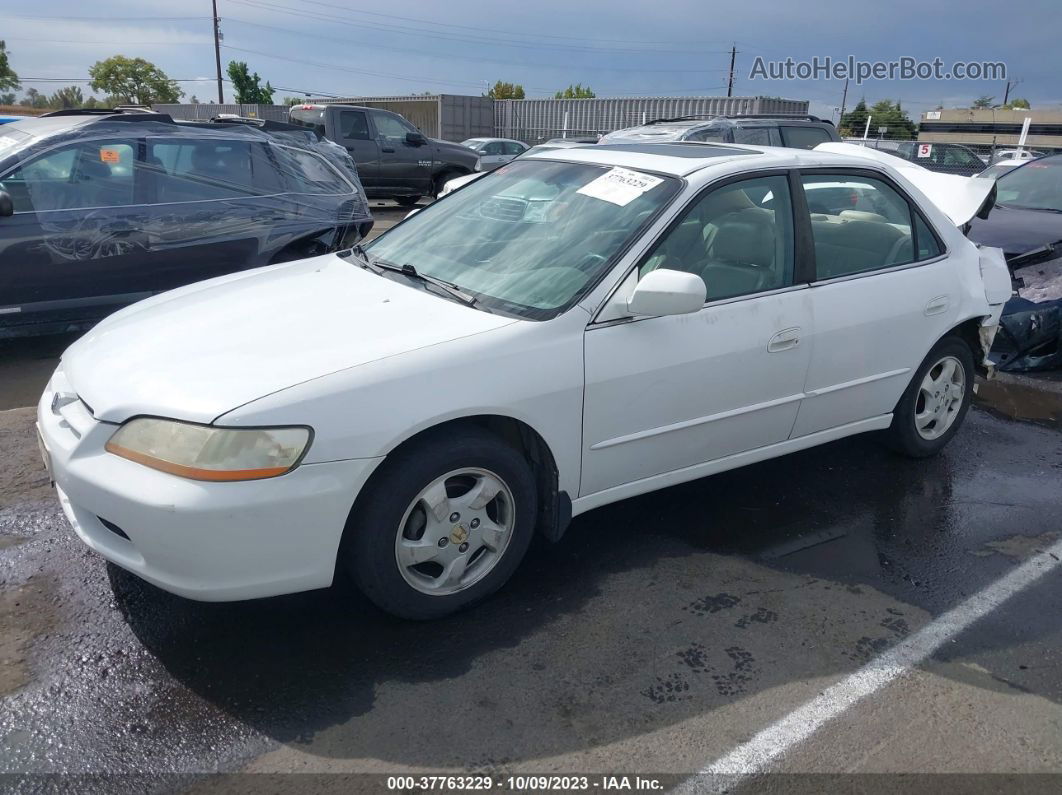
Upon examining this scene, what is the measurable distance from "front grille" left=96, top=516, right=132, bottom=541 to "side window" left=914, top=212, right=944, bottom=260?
381 centimetres

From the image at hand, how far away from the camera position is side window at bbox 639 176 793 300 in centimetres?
349

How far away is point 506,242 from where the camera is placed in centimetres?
359

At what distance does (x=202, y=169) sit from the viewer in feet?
21.6

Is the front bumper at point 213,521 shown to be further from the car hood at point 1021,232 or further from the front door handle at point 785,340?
the car hood at point 1021,232

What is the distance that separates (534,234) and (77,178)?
4119 millimetres

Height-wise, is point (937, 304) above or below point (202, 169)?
below

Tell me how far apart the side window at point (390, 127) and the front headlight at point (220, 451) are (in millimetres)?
13529

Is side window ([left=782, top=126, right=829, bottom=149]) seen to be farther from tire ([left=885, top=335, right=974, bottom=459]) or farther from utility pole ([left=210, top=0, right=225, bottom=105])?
utility pole ([left=210, top=0, right=225, bottom=105])

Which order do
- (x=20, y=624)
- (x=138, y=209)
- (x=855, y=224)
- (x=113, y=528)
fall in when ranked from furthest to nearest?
1. (x=138, y=209)
2. (x=855, y=224)
3. (x=20, y=624)
4. (x=113, y=528)

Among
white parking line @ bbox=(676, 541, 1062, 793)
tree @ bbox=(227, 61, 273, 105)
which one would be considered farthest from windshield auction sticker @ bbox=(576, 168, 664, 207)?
tree @ bbox=(227, 61, 273, 105)

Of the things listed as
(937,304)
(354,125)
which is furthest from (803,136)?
(937,304)

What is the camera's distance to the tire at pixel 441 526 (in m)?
2.76

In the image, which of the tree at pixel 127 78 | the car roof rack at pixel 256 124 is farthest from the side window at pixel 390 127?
the tree at pixel 127 78

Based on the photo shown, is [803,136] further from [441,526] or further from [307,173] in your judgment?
[441,526]
